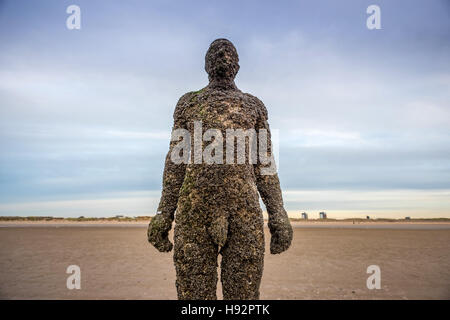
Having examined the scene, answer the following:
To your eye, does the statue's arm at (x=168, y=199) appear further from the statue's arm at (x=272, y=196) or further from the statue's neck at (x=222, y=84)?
the statue's arm at (x=272, y=196)

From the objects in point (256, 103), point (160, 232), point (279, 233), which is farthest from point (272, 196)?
point (160, 232)

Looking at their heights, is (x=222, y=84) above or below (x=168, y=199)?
above

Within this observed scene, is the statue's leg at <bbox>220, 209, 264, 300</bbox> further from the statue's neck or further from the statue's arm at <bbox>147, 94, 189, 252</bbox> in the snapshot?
the statue's neck

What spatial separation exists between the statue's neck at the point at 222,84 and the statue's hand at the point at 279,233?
169 centimetres

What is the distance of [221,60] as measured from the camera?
177 inches

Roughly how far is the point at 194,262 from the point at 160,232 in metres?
0.59

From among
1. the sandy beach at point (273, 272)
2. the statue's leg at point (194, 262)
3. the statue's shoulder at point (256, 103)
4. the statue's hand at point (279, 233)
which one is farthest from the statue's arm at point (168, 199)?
the sandy beach at point (273, 272)

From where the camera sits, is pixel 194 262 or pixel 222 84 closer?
pixel 194 262

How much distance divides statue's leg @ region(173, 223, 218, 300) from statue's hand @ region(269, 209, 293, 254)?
821mm

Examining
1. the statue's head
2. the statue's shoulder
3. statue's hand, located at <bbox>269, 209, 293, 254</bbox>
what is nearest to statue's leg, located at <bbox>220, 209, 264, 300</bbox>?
statue's hand, located at <bbox>269, 209, 293, 254</bbox>

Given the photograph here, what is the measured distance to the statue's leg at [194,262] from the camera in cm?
398

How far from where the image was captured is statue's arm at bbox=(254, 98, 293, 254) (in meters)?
4.43

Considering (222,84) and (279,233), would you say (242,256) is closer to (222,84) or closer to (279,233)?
(279,233)
